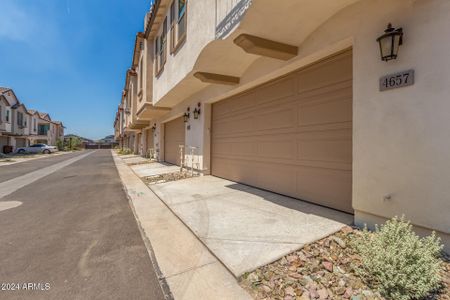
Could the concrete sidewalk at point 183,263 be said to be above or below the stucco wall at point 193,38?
below

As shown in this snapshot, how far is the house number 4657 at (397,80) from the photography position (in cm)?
264

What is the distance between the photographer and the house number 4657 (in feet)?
8.66

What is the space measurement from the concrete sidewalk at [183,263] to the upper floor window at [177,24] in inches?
203

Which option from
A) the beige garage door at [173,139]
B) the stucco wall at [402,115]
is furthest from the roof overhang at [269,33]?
the beige garage door at [173,139]

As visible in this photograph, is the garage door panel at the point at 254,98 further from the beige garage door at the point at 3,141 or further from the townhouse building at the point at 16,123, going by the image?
the beige garage door at the point at 3,141

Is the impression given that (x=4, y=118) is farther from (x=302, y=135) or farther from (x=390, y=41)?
(x=390, y=41)

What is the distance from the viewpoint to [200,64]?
18.0ft

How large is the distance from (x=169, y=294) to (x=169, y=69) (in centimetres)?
734

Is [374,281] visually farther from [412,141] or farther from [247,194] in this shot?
[247,194]

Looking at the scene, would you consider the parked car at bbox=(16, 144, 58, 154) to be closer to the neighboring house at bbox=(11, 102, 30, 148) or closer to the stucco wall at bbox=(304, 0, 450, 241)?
the neighboring house at bbox=(11, 102, 30, 148)

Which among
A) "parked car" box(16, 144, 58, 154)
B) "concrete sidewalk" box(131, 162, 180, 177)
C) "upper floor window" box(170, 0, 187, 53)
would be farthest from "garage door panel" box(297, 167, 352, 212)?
"parked car" box(16, 144, 58, 154)

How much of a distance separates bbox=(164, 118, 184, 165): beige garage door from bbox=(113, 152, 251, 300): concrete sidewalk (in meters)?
7.45

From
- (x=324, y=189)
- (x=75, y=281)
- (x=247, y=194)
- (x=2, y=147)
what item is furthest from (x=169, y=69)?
(x=2, y=147)

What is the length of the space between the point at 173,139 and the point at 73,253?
33.0 ft
